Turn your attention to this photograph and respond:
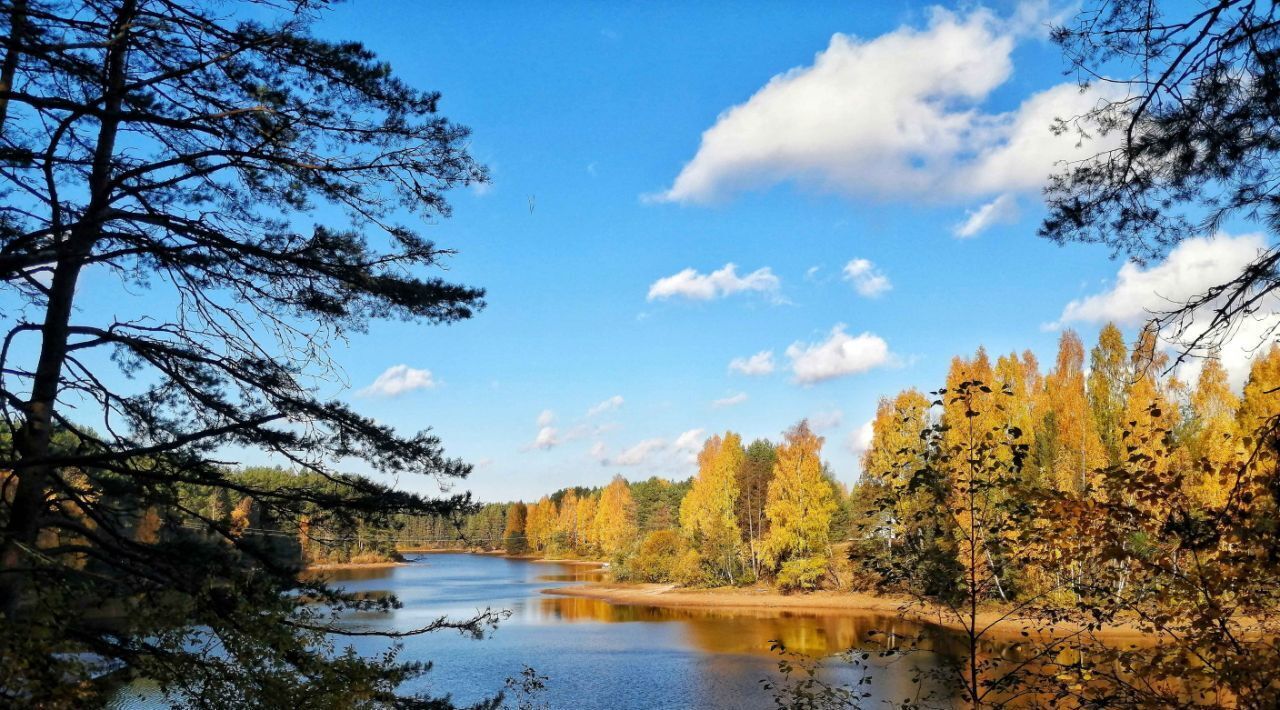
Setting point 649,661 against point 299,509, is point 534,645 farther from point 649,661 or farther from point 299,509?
point 299,509

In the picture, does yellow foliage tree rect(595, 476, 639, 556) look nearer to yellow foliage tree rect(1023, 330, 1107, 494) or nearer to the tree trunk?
yellow foliage tree rect(1023, 330, 1107, 494)

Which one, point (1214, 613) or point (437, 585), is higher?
point (1214, 613)

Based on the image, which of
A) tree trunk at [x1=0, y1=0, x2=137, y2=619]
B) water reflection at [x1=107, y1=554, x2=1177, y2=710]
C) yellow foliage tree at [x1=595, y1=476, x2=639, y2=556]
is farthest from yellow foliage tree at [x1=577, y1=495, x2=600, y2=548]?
tree trunk at [x1=0, y1=0, x2=137, y2=619]

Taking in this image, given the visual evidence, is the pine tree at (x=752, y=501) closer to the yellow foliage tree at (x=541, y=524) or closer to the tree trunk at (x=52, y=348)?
the tree trunk at (x=52, y=348)

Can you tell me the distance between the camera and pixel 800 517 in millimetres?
40844

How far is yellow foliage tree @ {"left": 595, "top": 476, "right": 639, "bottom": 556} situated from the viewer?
57.7m

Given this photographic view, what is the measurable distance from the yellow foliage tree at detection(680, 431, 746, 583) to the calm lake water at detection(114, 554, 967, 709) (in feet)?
21.9

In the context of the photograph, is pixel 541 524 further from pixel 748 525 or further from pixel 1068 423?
pixel 1068 423

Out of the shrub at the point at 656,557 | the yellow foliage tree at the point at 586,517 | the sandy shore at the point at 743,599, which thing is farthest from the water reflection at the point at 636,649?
the yellow foliage tree at the point at 586,517

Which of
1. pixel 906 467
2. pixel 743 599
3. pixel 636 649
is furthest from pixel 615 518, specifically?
pixel 906 467

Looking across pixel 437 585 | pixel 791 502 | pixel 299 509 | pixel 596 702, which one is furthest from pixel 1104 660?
pixel 437 585

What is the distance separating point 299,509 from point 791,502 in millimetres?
37071

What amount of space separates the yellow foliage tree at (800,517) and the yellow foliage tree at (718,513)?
3.23m

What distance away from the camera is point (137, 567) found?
5543mm
